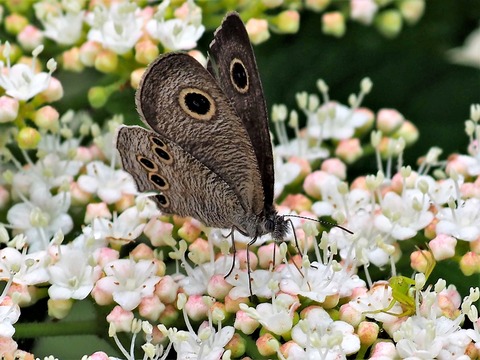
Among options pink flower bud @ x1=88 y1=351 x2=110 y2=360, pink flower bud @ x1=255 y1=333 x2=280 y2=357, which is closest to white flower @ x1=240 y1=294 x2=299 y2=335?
pink flower bud @ x1=255 y1=333 x2=280 y2=357

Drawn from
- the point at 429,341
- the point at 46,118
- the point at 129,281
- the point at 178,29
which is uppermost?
the point at 178,29

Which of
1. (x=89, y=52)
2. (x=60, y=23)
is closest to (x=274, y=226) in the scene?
(x=89, y=52)

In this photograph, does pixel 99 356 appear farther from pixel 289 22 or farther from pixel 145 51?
pixel 289 22

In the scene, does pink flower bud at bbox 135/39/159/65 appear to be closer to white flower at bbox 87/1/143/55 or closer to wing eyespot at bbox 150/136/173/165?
white flower at bbox 87/1/143/55

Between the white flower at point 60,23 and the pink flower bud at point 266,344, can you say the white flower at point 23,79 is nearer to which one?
the white flower at point 60,23

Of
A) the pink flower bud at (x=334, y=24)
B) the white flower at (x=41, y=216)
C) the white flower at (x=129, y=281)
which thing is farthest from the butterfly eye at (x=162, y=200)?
the pink flower bud at (x=334, y=24)
